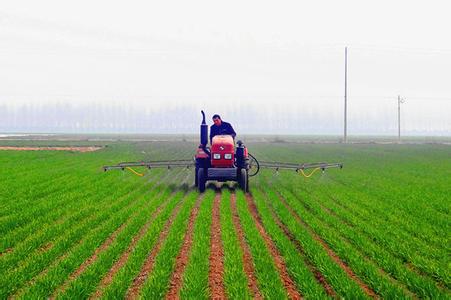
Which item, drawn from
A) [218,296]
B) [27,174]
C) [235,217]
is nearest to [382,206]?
[235,217]

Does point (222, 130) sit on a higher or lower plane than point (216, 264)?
higher

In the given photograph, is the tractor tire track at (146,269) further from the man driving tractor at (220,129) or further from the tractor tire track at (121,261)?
the man driving tractor at (220,129)

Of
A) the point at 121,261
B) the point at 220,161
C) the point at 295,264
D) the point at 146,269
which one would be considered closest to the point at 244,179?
the point at 220,161

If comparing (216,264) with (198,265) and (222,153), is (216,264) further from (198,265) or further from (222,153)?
(222,153)

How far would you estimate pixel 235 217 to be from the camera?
27.1ft

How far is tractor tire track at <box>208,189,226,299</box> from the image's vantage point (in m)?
4.33

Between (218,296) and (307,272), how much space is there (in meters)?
1.56

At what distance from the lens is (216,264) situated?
17.2ft

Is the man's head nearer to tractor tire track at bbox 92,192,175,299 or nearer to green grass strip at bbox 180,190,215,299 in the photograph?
green grass strip at bbox 180,190,215,299

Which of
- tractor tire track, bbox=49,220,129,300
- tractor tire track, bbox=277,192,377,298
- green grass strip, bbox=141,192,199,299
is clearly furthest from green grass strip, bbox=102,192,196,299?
tractor tire track, bbox=277,192,377,298

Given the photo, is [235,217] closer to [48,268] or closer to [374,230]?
[374,230]

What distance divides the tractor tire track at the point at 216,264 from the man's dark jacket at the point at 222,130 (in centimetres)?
464

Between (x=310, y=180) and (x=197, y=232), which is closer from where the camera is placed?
(x=197, y=232)

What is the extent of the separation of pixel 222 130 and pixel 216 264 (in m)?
7.22
